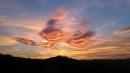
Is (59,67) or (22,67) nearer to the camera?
(22,67)

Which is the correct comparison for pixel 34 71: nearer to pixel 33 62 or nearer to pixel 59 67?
pixel 33 62

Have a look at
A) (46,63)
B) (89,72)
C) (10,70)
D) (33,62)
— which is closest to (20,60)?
(33,62)

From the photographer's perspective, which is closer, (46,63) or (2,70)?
(2,70)

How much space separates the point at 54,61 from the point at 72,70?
1014 centimetres

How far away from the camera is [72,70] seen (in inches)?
3327

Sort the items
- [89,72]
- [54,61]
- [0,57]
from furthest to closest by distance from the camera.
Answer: [54,61] → [89,72] → [0,57]

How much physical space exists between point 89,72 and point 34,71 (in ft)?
71.3

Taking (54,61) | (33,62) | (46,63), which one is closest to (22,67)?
(33,62)

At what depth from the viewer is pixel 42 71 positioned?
73188 millimetres

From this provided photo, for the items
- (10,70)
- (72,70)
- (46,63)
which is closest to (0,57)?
(10,70)

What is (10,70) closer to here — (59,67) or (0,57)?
(0,57)

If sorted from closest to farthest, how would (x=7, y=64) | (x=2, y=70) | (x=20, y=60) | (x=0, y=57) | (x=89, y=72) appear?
(x=2, y=70) → (x=7, y=64) → (x=0, y=57) → (x=20, y=60) → (x=89, y=72)

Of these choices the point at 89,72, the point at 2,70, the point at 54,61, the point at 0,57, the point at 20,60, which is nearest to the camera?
the point at 2,70

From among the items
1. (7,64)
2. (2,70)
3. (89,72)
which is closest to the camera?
(2,70)
